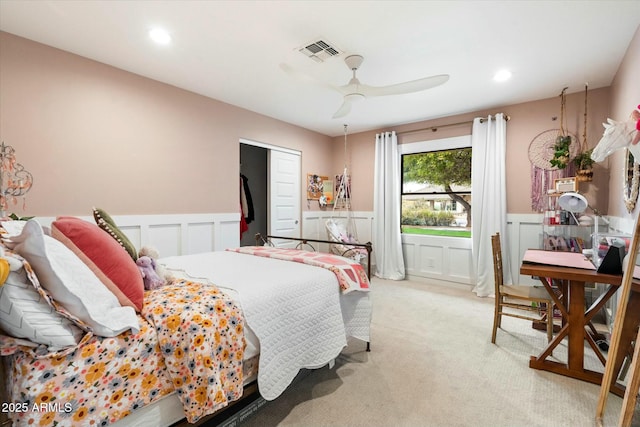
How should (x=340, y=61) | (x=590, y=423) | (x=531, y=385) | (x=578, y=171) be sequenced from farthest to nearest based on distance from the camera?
(x=578, y=171)
(x=340, y=61)
(x=531, y=385)
(x=590, y=423)

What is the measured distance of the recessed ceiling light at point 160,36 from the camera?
2234 millimetres

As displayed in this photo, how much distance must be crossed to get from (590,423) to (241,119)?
4296mm

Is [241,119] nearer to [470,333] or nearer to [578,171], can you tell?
[470,333]

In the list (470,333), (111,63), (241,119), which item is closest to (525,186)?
(470,333)

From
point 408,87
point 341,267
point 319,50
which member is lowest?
point 341,267

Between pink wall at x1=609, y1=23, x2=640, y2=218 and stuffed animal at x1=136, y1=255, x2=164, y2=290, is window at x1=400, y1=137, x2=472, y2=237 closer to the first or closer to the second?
pink wall at x1=609, y1=23, x2=640, y2=218

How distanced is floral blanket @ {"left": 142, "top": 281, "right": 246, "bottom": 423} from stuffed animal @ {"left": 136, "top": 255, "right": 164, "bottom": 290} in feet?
0.74

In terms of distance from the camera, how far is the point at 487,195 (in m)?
3.89

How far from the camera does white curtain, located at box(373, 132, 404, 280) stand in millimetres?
4707

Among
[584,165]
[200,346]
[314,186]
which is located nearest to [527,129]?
[584,165]

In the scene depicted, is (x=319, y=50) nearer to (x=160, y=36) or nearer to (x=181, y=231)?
(x=160, y=36)

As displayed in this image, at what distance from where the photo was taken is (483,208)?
154 inches

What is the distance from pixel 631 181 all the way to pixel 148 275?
350 centimetres

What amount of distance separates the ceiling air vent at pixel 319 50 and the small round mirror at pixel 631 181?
2.43 m
